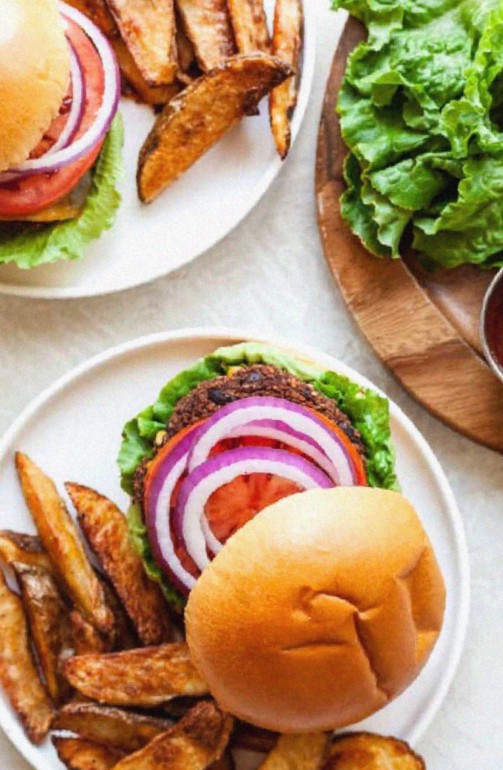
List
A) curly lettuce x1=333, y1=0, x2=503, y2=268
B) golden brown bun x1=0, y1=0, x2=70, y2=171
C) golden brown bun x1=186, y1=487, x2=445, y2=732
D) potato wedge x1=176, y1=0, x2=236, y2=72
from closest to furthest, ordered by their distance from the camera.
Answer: golden brown bun x1=186, y1=487, x2=445, y2=732
golden brown bun x1=0, y1=0, x2=70, y2=171
curly lettuce x1=333, y1=0, x2=503, y2=268
potato wedge x1=176, y1=0, x2=236, y2=72

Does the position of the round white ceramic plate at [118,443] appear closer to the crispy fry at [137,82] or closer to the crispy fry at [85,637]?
the crispy fry at [85,637]

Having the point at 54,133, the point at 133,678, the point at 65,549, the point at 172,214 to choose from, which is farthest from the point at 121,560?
the point at 54,133

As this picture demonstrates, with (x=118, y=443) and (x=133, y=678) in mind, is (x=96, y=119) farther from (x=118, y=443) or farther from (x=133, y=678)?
(x=133, y=678)

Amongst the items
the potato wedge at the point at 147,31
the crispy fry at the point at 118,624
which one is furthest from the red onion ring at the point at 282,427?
the potato wedge at the point at 147,31

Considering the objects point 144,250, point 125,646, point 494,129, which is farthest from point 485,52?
point 125,646

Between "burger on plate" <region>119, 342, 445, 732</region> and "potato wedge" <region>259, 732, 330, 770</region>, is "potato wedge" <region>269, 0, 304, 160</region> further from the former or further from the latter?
"potato wedge" <region>259, 732, 330, 770</region>

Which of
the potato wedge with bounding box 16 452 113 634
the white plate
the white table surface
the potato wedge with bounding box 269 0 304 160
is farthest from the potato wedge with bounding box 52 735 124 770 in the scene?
the potato wedge with bounding box 269 0 304 160
